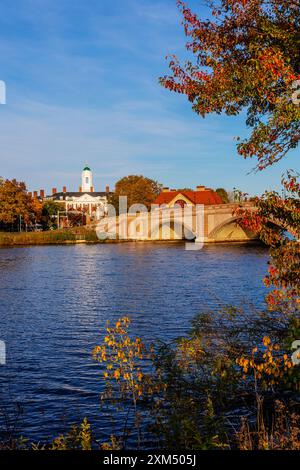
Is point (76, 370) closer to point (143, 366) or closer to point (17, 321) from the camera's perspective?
point (143, 366)

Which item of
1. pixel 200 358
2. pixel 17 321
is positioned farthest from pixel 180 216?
pixel 200 358

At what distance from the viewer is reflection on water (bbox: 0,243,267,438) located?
1548 centimetres

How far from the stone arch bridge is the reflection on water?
50.8ft

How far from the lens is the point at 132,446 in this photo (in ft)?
39.3

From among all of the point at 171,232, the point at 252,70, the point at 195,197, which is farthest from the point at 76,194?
Answer: the point at 252,70

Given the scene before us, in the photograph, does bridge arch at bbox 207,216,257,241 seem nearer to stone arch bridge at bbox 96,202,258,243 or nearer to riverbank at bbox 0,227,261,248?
stone arch bridge at bbox 96,202,258,243

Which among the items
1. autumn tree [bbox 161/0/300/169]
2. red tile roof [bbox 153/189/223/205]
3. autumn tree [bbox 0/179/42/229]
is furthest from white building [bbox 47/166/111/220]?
autumn tree [bbox 161/0/300/169]

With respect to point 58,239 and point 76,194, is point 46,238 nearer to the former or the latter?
point 58,239

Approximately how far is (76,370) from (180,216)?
60.7 m

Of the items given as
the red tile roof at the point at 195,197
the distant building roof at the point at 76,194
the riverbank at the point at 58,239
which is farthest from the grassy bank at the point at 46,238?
the distant building roof at the point at 76,194

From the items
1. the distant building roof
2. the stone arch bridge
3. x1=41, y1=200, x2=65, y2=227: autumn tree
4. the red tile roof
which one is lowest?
the stone arch bridge

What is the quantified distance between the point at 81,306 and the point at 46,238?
54.9m

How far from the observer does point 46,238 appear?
82812mm

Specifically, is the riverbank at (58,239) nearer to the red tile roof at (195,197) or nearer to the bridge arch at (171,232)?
the bridge arch at (171,232)
